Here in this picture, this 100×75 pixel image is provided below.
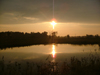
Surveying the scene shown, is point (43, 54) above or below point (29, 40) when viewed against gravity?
below

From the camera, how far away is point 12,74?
27.3ft

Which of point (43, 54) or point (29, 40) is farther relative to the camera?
point (29, 40)

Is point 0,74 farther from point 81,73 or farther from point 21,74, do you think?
point 81,73

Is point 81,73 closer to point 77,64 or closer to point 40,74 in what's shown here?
point 77,64

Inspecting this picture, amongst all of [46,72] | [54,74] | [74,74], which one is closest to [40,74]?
[46,72]

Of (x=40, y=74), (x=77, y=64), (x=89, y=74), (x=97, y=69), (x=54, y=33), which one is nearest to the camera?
(x=89, y=74)

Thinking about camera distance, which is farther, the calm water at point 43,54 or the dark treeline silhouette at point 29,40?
the dark treeline silhouette at point 29,40

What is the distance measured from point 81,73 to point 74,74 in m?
0.55

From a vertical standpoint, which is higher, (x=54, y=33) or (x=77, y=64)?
(x=54, y=33)

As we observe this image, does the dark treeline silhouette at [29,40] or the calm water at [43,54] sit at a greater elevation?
the dark treeline silhouette at [29,40]

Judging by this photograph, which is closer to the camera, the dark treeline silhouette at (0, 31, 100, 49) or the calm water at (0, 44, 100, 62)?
the calm water at (0, 44, 100, 62)

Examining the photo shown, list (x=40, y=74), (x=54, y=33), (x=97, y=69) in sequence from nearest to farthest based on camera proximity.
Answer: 1. (x=40, y=74)
2. (x=97, y=69)
3. (x=54, y=33)

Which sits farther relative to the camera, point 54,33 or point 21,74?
point 54,33

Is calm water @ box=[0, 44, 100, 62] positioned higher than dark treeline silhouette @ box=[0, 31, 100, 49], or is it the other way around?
dark treeline silhouette @ box=[0, 31, 100, 49]
